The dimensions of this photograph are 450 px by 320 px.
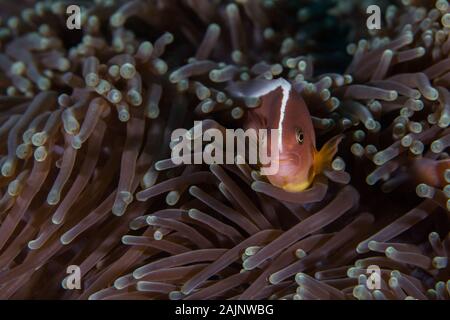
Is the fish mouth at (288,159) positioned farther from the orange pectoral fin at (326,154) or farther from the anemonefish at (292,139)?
the orange pectoral fin at (326,154)

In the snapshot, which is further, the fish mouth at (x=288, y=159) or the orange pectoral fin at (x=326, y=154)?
the orange pectoral fin at (x=326, y=154)

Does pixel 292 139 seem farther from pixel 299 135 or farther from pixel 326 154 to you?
pixel 326 154

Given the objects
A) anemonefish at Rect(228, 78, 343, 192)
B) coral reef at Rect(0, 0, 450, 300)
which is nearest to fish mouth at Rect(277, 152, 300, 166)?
anemonefish at Rect(228, 78, 343, 192)

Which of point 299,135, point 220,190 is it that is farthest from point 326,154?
point 220,190

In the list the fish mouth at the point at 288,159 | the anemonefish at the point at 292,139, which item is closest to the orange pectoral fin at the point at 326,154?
A: the anemonefish at the point at 292,139
